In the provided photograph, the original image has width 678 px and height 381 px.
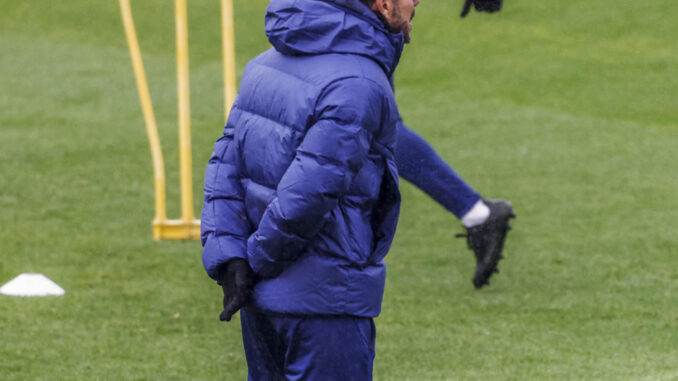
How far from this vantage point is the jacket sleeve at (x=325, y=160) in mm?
2855

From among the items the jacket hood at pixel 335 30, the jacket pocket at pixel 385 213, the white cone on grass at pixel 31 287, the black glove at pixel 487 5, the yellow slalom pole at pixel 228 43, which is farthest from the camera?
the white cone on grass at pixel 31 287

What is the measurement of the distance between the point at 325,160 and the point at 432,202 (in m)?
5.14

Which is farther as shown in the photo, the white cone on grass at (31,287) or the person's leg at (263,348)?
the white cone on grass at (31,287)

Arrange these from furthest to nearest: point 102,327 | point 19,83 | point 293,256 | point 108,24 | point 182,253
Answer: point 108,24 < point 19,83 < point 182,253 < point 102,327 < point 293,256

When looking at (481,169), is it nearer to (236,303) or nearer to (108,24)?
(236,303)

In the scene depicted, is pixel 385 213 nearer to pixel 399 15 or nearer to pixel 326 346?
pixel 326 346

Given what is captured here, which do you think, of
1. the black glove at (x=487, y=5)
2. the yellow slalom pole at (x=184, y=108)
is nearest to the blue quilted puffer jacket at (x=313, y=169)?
the black glove at (x=487, y=5)

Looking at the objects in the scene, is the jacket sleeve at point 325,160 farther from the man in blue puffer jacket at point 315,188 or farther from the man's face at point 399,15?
the man's face at point 399,15

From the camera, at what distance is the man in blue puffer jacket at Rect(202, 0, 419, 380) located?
288cm

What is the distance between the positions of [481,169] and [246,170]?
18.4 feet

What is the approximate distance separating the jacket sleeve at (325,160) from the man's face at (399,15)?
0.23m

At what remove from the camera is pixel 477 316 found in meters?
5.54

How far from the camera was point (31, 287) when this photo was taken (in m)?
5.80

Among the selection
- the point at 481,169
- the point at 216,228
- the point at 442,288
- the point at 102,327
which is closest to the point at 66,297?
the point at 102,327
